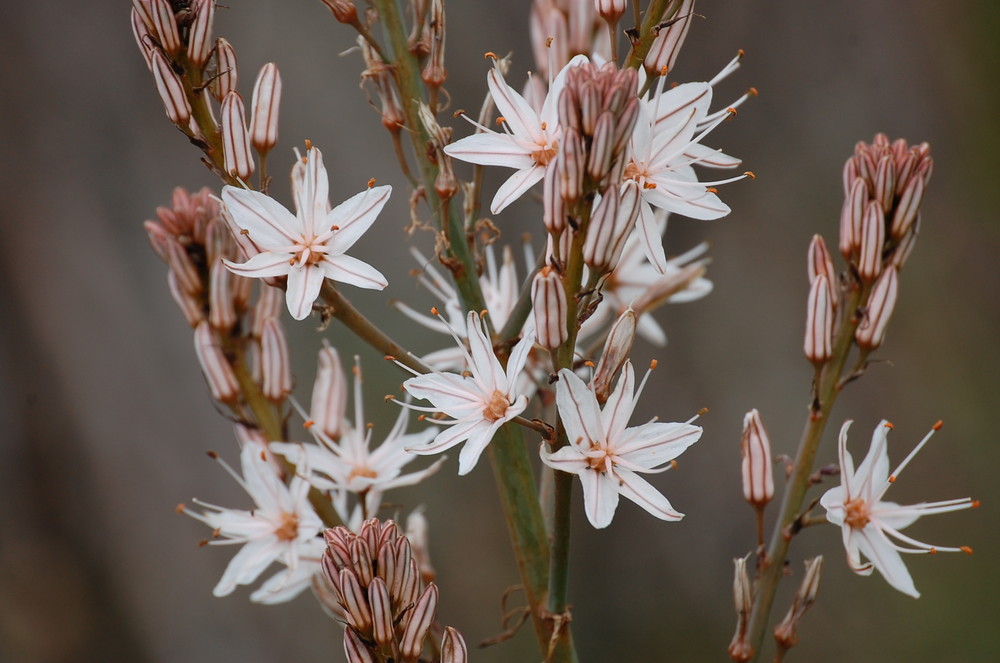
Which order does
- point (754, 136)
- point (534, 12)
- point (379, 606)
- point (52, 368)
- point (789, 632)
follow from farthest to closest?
point (754, 136) < point (52, 368) < point (534, 12) < point (789, 632) < point (379, 606)

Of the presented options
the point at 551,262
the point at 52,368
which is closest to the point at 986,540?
the point at 551,262

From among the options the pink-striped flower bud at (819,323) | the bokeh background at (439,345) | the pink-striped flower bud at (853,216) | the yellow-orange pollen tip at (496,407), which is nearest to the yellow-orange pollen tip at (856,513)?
the pink-striped flower bud at (819,323)

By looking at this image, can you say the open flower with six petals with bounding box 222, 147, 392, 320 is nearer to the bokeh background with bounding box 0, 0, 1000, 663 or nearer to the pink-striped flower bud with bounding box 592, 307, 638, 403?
the pink-striped flower bud with bounding box 592, 307, 638, 403

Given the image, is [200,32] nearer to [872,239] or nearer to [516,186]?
[516,186]

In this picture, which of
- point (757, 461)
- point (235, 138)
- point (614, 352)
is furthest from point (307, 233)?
point (757, 461)

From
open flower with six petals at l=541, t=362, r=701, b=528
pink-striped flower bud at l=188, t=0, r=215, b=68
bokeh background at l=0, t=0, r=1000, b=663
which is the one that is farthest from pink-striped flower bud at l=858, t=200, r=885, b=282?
bokeh background at l=0, t=0, r=1000, b=663

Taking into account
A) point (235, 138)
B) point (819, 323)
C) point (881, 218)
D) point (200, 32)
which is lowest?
point (819, 323)

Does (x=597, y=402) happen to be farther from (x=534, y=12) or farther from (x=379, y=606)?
(x=534, y=12)
